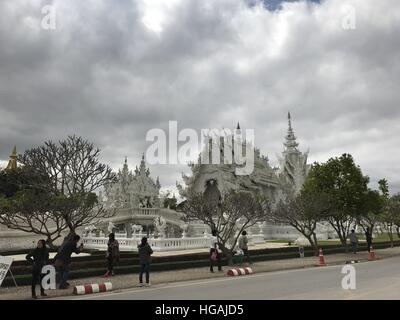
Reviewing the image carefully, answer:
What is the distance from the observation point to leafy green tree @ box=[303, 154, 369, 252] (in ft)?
101

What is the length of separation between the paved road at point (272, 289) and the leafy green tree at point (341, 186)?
1509 cm

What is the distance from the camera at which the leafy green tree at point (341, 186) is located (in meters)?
30.8

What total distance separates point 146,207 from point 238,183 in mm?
14419

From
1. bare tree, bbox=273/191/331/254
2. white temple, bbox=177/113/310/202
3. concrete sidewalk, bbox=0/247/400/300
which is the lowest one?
concrete sidewalk, bbox=0/247/400/300

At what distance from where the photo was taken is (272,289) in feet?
41.8

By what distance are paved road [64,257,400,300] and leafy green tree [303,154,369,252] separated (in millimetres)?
15092

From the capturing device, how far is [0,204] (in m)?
22.8

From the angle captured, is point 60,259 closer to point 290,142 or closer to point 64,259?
point 64,259

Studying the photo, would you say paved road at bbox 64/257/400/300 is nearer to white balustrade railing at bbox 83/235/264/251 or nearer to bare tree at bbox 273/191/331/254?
bare tree at bbox 273/191/331/254

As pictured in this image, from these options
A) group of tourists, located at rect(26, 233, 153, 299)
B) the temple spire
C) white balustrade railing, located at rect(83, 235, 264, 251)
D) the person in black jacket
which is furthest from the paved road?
the temple spire

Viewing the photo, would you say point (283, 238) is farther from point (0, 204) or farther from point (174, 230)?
point (0, 204)

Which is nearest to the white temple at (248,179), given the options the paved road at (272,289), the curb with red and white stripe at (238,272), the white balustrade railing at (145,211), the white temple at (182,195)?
the white temple at (182,195)

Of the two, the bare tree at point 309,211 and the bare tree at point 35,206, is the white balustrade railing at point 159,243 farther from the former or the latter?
the bare tree at point 35,206

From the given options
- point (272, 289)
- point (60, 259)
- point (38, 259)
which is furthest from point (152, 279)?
point (272, 289)
